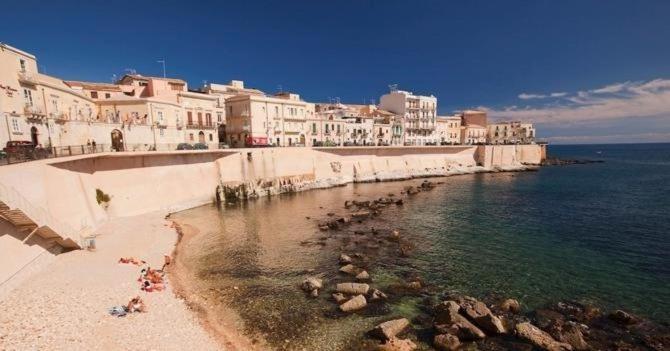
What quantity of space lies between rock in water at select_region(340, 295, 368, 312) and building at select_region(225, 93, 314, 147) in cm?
4063

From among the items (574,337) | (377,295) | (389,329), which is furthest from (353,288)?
(574,337)

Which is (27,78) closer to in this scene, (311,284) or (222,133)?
(222,133)

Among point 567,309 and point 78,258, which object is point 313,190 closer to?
point 78,258

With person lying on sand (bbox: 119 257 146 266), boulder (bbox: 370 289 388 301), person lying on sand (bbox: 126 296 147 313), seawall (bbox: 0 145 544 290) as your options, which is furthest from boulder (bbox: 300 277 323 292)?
seawall (bbox: 0 145 544 290)

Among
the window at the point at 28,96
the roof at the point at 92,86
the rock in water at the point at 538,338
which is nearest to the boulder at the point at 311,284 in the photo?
the rock in water at the point at 538,338

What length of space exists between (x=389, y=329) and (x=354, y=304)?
99.7 inches

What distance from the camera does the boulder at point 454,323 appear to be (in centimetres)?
1297

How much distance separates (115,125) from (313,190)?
27271 mm

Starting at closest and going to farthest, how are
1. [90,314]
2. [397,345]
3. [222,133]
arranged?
[397,345]
[90,314]
[222,133]

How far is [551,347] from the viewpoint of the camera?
12070 mm

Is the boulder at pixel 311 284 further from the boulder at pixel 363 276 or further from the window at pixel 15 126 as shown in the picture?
the window at pixel 15 126

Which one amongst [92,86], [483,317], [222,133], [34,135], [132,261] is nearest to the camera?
[483,317]

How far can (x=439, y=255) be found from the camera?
869 inches

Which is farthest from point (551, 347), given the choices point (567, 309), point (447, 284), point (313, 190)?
point (313, 190)
